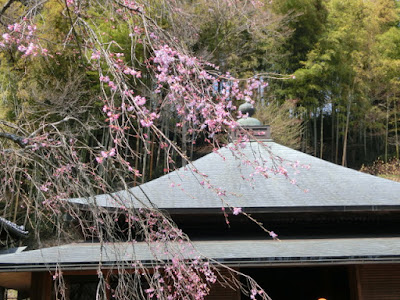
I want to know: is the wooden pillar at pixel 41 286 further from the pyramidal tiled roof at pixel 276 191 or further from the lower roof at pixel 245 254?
the pyramidal tiled roof at pixel 276 191

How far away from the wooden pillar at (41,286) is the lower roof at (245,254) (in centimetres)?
25

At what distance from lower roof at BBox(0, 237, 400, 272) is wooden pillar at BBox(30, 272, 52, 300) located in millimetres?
254

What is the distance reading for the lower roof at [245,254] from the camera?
12.5 feet

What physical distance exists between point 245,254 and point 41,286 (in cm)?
210

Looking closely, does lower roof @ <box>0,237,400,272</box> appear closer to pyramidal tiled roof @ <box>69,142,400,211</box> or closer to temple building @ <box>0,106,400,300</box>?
temple building @ <box>0,106,400,300</box>

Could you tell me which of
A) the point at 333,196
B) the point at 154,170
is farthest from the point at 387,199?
the point at 154,170

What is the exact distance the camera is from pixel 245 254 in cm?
401

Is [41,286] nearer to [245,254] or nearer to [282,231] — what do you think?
[245,254]

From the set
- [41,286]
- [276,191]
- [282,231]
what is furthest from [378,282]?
[41,286]

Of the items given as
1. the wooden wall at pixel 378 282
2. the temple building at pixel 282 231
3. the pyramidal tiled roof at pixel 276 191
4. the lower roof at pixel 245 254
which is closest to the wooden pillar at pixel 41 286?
the temple building at pixel 282 231

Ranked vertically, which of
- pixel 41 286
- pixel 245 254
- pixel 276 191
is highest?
pixel 276 191

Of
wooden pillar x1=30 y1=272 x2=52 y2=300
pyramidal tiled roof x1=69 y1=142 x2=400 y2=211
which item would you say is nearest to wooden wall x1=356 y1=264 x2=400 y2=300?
pyramidal tiled roof x1=69 y1=142 x2=400 y2=211

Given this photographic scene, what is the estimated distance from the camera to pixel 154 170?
1230cm

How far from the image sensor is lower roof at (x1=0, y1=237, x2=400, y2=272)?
3795mm
